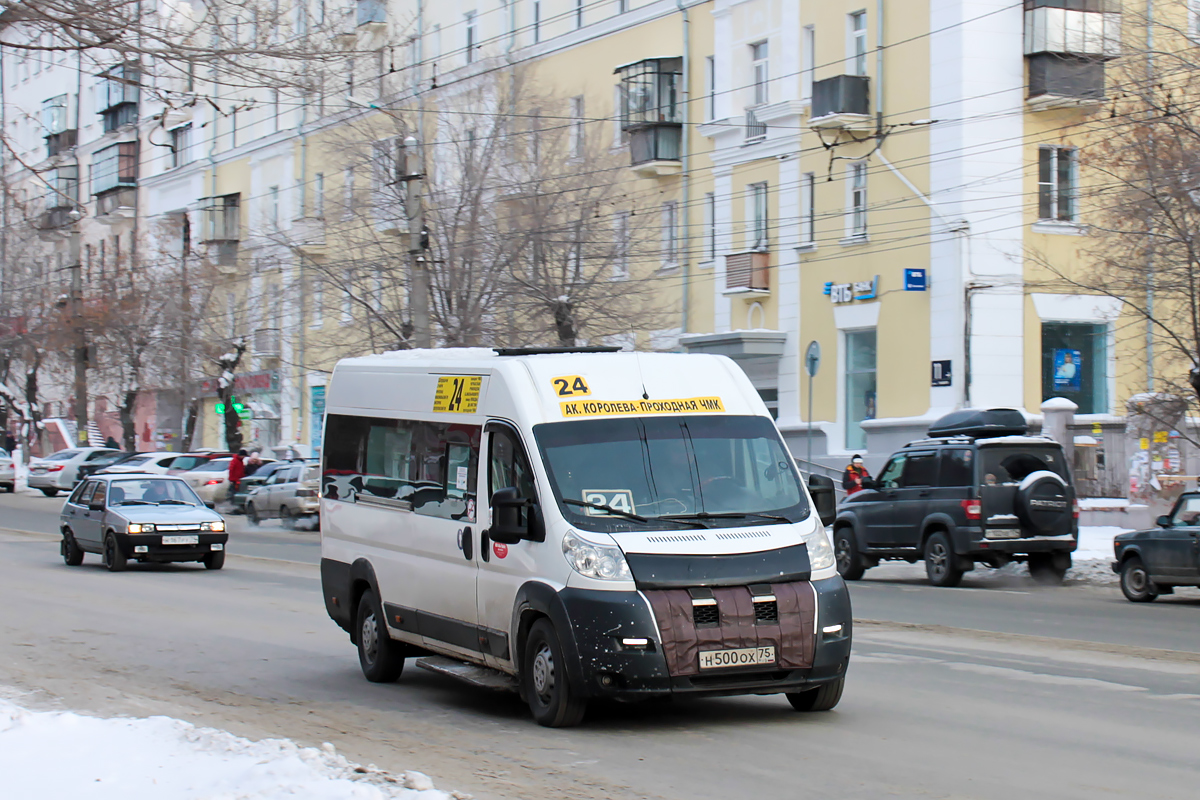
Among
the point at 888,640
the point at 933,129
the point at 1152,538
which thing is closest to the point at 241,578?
the point at 888,640

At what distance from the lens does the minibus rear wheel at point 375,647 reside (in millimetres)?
11297

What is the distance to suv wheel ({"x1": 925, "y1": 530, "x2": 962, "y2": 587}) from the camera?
69.9ft

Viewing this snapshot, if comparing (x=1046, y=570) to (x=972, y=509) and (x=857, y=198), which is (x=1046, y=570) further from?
(x=857, y=198)

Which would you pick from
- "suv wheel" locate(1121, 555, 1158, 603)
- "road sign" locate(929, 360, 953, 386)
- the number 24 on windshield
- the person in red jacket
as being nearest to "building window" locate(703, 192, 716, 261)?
"road sign" locate(929, 360, 953, 386)

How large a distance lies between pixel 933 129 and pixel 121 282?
33.9 meters

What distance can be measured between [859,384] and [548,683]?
84.7 feet

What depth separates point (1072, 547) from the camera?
21.3 m

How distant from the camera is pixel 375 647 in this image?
1145cm

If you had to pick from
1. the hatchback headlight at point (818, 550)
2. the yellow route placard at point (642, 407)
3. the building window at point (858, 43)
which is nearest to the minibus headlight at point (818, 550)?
the hatchback headlight at point (818, 550)

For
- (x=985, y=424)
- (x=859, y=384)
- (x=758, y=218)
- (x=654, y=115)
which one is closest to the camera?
(x=985, y=424)

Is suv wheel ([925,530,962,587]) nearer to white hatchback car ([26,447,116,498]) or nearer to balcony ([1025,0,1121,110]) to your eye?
balcony ([1025,0,1121,110])

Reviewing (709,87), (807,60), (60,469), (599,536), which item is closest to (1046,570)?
(599,536)

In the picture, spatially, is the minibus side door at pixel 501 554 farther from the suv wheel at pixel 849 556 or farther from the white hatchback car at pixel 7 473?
the white hatchback car at pixel 7 473

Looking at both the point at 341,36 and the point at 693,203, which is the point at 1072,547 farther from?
the point at 693,203
